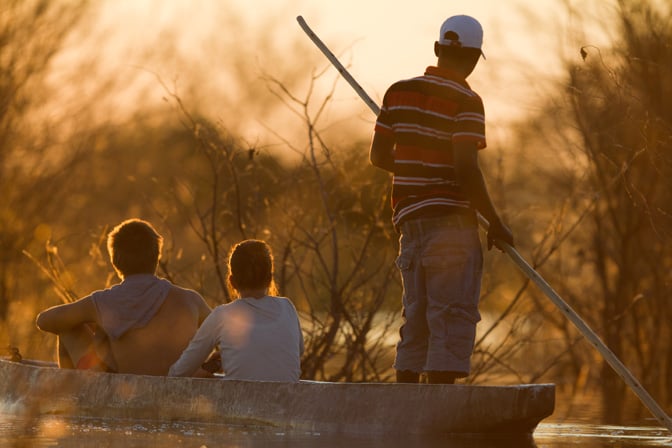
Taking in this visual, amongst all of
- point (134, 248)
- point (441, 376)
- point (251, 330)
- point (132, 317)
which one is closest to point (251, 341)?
point (251, 330)

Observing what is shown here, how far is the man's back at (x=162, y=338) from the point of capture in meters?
8.95

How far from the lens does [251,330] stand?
8.50 metres

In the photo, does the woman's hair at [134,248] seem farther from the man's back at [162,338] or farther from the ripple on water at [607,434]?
the ripple on water at [607,434]

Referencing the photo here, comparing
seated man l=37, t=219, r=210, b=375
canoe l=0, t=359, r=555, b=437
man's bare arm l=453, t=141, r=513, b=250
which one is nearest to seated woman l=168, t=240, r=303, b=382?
canoe l=0, t=359, r=555, b=437

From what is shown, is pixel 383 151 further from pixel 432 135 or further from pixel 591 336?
pixel 591 336

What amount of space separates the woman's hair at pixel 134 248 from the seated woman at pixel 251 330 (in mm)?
493

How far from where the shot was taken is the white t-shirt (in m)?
8.51

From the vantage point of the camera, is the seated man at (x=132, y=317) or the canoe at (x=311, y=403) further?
the seated man at (x=132, y=317)

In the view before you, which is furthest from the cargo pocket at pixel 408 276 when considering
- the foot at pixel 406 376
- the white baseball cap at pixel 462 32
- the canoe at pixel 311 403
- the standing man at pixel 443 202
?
the white baseball cap at pixel 462 32

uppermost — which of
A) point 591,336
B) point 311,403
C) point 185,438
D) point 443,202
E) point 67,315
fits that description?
point 443,202

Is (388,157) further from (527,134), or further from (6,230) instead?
(6,230)

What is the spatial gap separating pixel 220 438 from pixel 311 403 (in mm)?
521

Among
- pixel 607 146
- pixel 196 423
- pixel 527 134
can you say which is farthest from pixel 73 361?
pixel 527 134

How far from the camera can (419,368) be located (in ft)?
27.7
